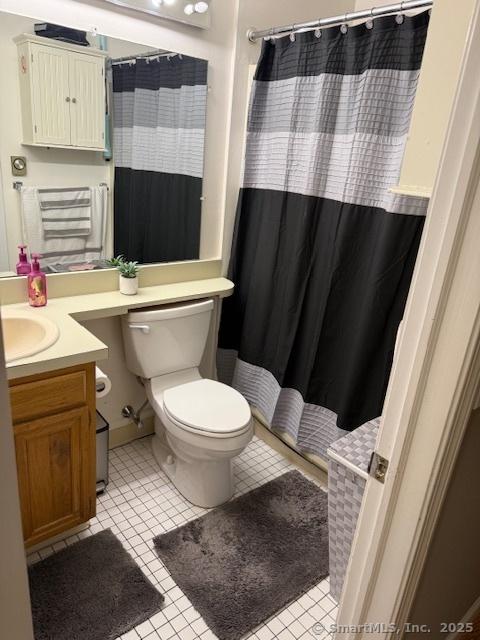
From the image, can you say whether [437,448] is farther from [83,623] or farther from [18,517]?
[83,623]

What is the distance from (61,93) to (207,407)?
136cm

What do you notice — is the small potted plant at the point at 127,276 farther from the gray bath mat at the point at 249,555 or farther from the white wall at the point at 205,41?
the gray bath mat at the point at 249,555

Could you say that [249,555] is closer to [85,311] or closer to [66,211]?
[85,311]

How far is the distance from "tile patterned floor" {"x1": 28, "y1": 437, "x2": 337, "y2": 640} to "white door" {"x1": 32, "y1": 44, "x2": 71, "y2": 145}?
1.50 metres

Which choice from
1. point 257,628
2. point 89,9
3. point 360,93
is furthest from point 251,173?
point 257,628

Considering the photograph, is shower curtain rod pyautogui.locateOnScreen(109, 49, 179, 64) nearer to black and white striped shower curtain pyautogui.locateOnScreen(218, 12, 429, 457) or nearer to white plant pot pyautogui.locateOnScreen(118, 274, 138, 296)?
black and white striped shower curtain pyautogui.locateOnScreen(218, 12, 429, 457)

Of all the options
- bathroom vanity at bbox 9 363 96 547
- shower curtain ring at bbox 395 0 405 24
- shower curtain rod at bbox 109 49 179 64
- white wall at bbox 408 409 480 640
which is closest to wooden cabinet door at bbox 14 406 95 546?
bathroom vanity at bbox 9 363 96 547

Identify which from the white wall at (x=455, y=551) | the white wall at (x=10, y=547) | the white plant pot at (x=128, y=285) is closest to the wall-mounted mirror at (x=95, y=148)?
the white plant pot at (x=128, y=285)

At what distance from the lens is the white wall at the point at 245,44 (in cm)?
204

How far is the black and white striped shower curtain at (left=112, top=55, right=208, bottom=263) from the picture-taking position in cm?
191

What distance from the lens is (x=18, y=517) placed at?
55cm

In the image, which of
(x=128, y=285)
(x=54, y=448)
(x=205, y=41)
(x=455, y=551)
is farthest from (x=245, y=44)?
(x=455, y=551)

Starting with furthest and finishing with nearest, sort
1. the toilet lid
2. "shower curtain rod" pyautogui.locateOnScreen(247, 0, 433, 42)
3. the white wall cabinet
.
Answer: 1. the toilet lid
2. the white wall cabinet
3. "shower curtain rod" pyautogui.locateOnScreen(247, 0, 433, 42)

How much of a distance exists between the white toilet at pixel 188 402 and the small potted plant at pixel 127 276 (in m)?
0.10
